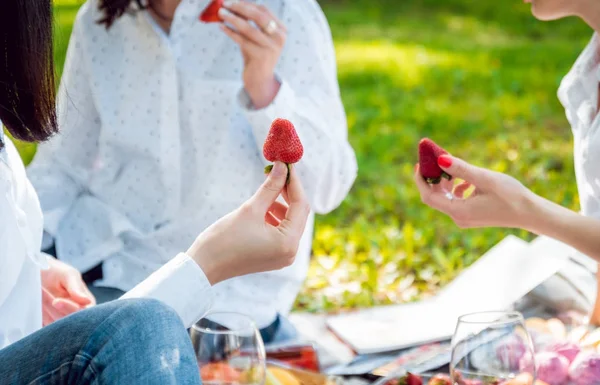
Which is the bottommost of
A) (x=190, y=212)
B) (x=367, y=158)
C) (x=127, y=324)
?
(x=367, y=158)

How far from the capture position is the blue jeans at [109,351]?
4.58 feet

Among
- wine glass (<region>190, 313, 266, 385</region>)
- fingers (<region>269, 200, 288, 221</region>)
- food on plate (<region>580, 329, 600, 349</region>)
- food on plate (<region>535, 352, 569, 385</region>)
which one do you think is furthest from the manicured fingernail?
food on plate (<region>580, 329, 600, 349</region>)

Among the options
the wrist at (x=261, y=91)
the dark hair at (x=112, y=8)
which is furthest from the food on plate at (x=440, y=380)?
the dark hair at (x=112, y=8)

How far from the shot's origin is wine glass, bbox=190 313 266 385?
170 cm

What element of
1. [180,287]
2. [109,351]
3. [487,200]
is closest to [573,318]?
[487,200]

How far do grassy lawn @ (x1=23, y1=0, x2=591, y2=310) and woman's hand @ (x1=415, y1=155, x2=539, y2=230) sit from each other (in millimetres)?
1023

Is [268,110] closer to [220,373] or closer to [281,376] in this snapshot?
[281,376]

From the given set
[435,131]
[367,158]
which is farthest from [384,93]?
[367,158]

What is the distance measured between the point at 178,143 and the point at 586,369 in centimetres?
134

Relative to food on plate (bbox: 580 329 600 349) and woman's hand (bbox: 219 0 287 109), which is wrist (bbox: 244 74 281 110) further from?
food on plate (bbox: 580 329 600 349)

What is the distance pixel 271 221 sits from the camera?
196 centimetres

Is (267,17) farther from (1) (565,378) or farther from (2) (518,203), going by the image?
(1) (565,378)

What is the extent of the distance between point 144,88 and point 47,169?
1.39 ft

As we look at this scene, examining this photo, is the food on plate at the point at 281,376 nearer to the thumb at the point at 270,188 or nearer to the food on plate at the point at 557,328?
the thumb at the point at 270,188
